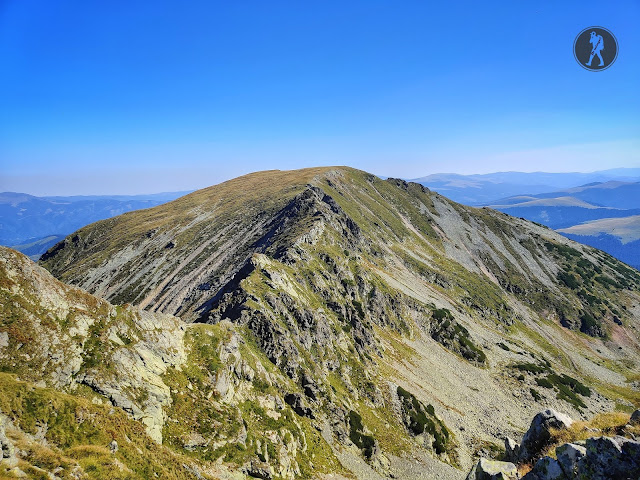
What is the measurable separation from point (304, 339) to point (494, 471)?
41.8m

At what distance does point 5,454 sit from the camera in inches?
607

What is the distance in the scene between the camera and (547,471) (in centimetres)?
1633

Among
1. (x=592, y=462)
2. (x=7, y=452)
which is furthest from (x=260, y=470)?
(x=592, y=462)

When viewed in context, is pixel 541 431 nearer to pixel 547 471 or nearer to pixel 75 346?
pixel 547 471

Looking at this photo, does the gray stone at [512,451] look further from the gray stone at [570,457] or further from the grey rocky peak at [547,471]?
the gray stone at [570,457]

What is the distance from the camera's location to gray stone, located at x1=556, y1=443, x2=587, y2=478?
15.6 metres

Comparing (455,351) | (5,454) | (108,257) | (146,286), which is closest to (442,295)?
(455,351)

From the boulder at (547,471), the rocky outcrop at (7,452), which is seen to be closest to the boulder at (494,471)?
the boulder at (547,471)

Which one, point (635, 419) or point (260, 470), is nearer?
point (635, 419)

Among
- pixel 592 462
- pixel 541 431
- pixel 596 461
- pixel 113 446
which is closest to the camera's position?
pixel 596 461

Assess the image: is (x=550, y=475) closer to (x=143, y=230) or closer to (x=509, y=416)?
(x=509, y=416)

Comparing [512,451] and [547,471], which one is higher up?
[547,471]

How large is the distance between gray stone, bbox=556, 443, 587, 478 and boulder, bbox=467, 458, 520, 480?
3639 millimetres

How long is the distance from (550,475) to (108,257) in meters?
159
